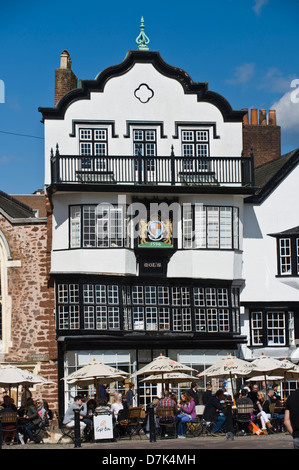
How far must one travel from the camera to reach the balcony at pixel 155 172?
145 ft

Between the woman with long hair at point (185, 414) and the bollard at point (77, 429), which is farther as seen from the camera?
the woman with long hair at point (185, 414)

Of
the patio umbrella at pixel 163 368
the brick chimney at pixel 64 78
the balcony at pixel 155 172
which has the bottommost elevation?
the patio umbrella at pixel 163 368

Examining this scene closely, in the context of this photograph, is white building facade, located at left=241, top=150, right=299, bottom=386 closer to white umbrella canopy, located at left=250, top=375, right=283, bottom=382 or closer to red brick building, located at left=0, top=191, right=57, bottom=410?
white umbrella canopy, located at left=250, top=375, right=283, bottom=382

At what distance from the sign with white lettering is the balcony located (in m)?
13.8

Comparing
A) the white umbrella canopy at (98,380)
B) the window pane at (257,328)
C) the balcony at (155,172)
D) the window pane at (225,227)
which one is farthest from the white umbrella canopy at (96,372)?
the window pane at (257,328)

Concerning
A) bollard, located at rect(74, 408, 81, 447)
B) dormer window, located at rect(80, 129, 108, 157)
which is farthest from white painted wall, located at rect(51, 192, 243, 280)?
bollard, located at rect(74, 408, 81, 447)

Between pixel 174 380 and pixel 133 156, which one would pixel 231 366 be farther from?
pixel 133 156

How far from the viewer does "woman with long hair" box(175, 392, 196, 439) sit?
33312 mm

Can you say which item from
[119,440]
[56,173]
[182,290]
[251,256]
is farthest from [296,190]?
[119,440]

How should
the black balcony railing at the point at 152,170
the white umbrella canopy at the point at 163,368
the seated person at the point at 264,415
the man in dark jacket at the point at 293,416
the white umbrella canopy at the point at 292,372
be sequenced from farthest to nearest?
1. the black balcony railing at the point at 152,170
2. the white umbrella canopy at the point at 292,372
3. the white umbrella canopy at the point at 163,368
4. the seated person at the point at 264,415
5. the man in dark jacket at the point at 293,416

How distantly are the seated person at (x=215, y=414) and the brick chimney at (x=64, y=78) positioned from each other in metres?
18.3

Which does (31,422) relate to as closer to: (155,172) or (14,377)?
(14,377)

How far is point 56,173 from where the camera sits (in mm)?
43844

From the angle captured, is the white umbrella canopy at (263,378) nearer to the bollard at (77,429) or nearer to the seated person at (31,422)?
the seated person at (31,422)
